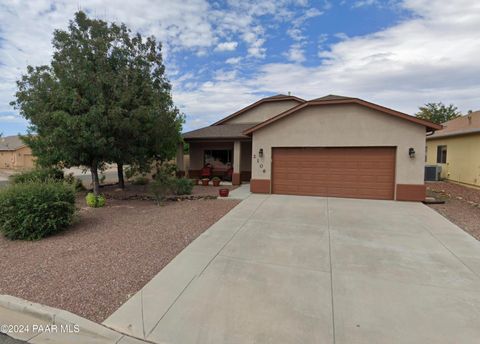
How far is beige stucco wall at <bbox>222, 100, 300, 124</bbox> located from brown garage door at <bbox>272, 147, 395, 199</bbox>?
24.2 feet

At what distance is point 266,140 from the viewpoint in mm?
12531

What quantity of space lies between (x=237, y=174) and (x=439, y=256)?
1119 cm

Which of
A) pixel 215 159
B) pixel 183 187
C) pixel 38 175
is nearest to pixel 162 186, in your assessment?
pixel 183 187

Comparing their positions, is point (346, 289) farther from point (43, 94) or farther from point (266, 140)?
point (43, 94)

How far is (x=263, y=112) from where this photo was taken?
19.4m

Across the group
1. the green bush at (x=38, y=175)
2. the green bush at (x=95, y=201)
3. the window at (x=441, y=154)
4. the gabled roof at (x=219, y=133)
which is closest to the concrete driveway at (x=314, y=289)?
the green bush at (x=95, y=201)

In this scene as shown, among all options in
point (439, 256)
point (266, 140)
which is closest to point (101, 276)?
point (439, 256)

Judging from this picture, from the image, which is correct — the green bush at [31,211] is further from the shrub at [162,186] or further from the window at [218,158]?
the window at [218,158]

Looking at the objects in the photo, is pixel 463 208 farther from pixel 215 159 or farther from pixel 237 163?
pixel 215 159

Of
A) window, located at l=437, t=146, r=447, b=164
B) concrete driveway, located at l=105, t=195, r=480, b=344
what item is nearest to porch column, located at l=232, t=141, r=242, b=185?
concrete driveway, located at l=105, t=195, r=480, b=344

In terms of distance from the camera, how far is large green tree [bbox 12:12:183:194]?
8.87 meters

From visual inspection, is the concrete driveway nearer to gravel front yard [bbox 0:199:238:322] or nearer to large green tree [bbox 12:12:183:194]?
gravel front yard [bbox 0:199:238:322]

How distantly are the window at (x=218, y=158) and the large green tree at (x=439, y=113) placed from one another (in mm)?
33862

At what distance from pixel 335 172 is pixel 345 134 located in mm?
1680
